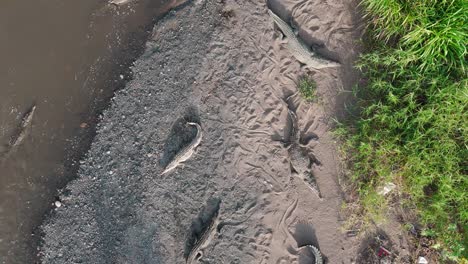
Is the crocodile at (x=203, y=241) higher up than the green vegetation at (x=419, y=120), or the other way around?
the green vegetation at (x=419, y=120)

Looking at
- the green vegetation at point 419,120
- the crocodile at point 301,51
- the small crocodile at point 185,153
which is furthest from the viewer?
the crocodile at point 301,51

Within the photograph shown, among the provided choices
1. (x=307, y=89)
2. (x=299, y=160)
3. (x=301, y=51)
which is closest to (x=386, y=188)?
(x=299, y=160)

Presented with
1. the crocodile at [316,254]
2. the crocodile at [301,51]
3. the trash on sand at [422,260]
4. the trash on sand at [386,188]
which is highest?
the crocodile at [301,51]

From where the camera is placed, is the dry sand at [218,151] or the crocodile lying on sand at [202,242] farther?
the dry sand at [218,151]

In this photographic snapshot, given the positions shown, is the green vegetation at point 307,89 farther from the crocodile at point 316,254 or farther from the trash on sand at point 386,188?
the crocodile at point 316,254

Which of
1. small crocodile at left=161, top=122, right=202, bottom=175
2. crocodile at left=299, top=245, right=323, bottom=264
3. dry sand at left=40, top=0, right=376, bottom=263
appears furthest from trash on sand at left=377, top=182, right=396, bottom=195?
small crocodile at left=161, top=122, right=202, bottom=175

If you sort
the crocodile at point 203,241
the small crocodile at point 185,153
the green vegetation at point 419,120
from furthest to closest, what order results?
the small crocodile at point 185,153 < the crocodile at point 203,241 < the green vegetation at point 419,120

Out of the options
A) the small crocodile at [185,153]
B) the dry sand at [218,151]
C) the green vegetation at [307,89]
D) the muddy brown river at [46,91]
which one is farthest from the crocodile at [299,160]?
the muddy brown river at [46,91]

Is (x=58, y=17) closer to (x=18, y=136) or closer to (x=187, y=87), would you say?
(x=18, y=136)
